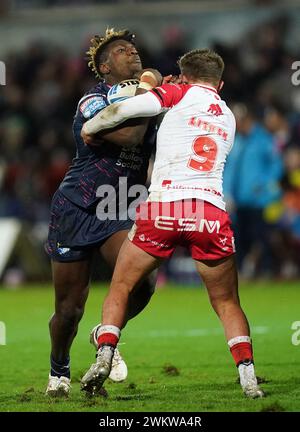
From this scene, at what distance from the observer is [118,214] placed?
774 centimetres

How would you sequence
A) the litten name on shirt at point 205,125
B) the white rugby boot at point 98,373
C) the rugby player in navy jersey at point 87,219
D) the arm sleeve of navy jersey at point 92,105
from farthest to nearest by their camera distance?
the rugby player in navy jersey at point 87,219 → the arm sleeve of navy jersey at point 92,105 → the litten name on shirt at point 205,125 → the white rugby boot at point 98,373

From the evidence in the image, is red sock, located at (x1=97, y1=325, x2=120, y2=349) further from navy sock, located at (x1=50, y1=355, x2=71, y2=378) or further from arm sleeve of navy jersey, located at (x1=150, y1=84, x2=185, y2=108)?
arm sleeve of navy jersey, located at (x1=150, y1=84, x2=185, y2=108)

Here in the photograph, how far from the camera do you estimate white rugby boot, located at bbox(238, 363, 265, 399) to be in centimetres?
697

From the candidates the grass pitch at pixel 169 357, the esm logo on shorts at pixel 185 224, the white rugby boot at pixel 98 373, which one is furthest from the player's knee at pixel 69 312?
the esm logo on shorts at pixel 185 224

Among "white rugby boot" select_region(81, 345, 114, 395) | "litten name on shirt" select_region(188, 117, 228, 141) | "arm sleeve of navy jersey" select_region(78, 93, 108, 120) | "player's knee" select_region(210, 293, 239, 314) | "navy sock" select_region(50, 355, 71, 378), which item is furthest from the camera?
"navy sock" select_region(50, 355, 71, 378)

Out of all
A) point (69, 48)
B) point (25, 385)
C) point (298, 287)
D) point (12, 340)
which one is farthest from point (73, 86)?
point (25, 385)

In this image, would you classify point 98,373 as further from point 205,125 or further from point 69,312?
point 205,125

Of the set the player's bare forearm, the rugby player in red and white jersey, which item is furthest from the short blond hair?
the player's bare forearm

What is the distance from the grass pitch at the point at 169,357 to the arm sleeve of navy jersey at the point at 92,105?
201cm

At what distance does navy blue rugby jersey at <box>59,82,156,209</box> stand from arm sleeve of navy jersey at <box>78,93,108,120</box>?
1cm

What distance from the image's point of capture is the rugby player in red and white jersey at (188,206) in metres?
6.99

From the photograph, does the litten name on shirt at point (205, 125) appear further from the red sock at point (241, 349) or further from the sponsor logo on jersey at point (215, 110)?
the red sock at point (241, 349)

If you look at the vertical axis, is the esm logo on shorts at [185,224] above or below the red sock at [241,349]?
above
